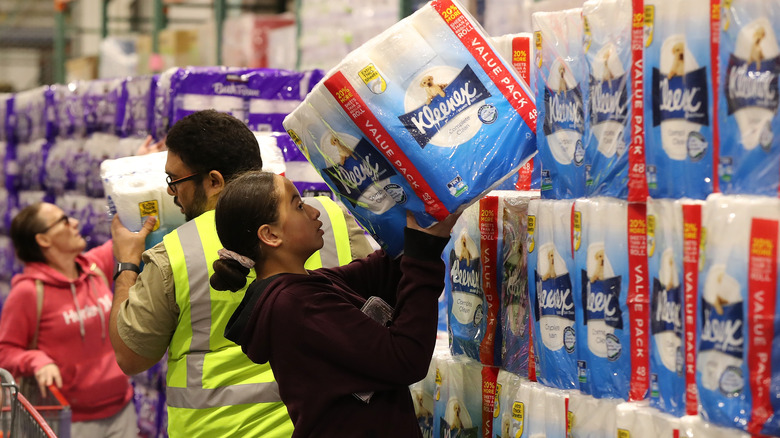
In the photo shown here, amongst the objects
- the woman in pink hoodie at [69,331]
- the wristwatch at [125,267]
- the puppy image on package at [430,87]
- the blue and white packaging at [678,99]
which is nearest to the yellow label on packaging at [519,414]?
the blue and white packaging at [678,99]

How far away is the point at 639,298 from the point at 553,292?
0.82 feet

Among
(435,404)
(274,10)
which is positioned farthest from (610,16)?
(274,10)

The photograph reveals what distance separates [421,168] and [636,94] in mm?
487

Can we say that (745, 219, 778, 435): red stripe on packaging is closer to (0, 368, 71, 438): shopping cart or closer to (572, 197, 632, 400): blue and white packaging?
(572, 197, 632, 400): blue and white packaging

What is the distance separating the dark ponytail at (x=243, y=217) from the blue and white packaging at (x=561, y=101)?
0.64m

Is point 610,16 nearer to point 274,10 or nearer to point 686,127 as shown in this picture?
point 686,127

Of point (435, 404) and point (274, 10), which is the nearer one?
point (435, 404)

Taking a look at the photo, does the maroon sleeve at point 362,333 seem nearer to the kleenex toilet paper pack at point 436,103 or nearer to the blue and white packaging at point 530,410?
the kleenex toilet paper pack at point 436,103

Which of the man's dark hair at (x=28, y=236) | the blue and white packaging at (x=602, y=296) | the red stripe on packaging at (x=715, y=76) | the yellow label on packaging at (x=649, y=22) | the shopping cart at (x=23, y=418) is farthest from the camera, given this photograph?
the man's dark hair at (x=28, y=236)

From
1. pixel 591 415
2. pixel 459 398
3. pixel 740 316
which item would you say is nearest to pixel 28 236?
A: pixel 459 398

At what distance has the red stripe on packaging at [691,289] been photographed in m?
1.71

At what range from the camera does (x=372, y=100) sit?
2.05 m

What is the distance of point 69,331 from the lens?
4.51 metres

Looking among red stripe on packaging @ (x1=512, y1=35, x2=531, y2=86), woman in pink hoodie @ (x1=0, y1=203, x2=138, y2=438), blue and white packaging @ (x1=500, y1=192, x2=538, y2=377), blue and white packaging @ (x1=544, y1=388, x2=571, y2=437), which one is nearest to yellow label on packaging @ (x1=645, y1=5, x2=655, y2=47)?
blue and white packaging @ (x1=500, y1=192, x2=538, y2=377)
